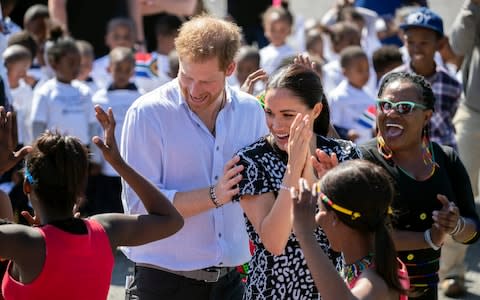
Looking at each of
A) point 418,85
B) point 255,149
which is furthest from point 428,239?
point 255,149

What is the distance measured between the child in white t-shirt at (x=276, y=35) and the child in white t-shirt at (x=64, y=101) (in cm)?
253

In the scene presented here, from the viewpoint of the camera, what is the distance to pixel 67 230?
3.56 m

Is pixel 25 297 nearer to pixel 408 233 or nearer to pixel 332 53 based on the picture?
pixel 408 233

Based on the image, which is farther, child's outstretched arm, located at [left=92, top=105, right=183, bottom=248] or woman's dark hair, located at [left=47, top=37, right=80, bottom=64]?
woman's dark hair, located at [left=47, top=37, right=80, bottom=64]

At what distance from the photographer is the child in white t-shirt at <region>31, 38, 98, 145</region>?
859cm

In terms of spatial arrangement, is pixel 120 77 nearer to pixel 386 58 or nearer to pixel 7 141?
pixel 386 58

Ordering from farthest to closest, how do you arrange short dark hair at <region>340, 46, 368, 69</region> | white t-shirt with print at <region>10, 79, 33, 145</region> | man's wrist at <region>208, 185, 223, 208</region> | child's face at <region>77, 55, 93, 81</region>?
child's face at <region>77, 55, 93, 81</region>, short dark hair at <region>340, 46, 368, 69</region>, white t-shirt with print at <region>10, 79, 33, 145</region>, man's wrist at <region>208, 185, 223, 208</region>

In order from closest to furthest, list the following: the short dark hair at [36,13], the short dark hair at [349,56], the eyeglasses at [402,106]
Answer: the eyeglasses at [402,106] < the short dark hair at [349,56] < the short dark hair at [36,13]

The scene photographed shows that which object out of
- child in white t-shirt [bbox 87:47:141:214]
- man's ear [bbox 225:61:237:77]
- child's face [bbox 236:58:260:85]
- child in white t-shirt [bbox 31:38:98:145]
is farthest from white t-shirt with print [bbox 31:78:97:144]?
man's ear [bbox 225:61:237:77]

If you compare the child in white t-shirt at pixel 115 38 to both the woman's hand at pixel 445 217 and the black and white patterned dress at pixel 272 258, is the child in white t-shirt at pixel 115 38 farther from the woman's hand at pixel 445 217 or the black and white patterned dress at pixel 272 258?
the black and white patterned dress at pixel 272 258

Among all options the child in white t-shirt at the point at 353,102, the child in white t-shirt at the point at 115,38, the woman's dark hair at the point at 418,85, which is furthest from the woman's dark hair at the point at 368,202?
the child in white t-shirt at the point at 115,38

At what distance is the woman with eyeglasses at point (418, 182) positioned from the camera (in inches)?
182

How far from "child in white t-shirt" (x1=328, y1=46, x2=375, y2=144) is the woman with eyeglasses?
4.04 m

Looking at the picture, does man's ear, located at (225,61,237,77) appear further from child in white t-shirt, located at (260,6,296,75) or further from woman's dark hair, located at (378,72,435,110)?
child in white t-shirt, located at (260,6,296,75)
